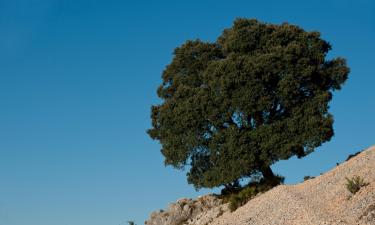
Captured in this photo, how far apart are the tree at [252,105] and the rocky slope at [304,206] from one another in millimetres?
2760

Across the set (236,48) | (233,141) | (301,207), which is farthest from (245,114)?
(301,207)

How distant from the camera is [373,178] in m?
36.1

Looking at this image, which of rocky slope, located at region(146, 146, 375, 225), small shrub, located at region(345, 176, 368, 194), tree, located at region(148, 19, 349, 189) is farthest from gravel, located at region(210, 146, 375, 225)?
tree, located at region(148, 19, 349, 189)

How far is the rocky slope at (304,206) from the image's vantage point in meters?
32.8

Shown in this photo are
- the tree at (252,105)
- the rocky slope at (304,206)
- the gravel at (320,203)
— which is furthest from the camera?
the tree at (252,105)

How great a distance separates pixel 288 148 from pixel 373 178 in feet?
33.0

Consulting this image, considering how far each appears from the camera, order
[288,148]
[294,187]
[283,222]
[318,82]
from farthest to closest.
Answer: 1. [318,82]
2. [288,148]
3. [294,187]
4. [283,222]

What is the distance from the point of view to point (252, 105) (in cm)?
4688

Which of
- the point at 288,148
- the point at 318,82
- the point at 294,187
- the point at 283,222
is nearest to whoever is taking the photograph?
the point at 283,222

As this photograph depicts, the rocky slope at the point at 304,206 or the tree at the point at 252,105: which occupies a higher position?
the tree at the point at 252,105

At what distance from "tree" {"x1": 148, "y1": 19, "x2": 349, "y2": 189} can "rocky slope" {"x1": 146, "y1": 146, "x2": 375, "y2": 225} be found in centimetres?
276

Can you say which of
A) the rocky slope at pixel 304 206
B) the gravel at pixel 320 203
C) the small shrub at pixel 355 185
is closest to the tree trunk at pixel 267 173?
the rocky slope at pixel 304 206

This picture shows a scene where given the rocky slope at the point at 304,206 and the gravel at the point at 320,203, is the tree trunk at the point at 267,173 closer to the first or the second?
the rocky slope at the point at 304,206

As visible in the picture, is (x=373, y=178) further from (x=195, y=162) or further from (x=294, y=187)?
(x=195, y=162)
